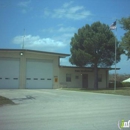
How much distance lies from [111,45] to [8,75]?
52.8 feet

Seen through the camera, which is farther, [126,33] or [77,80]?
[77,80]

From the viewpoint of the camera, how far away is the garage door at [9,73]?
119ft

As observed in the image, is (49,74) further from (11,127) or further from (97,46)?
(11,127)

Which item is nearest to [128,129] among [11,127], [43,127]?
[43,127]

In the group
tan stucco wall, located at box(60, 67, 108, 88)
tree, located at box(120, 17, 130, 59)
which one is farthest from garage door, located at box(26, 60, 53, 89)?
tree, located at box(120, 17, 130, 59)

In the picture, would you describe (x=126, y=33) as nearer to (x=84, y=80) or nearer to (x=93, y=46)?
(x=93, y=46)

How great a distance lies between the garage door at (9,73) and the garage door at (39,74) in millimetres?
1729

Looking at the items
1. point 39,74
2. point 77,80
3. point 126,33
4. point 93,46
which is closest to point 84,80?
point 77,80

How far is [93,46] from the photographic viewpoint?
3803cm

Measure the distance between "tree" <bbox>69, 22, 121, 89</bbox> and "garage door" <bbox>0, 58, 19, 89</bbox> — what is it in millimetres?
9024

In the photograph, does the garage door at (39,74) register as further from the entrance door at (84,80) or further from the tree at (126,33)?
the tree at (126,33)

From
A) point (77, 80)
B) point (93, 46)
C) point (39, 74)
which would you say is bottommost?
point (77, 80)

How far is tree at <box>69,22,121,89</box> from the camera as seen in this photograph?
38.0 m

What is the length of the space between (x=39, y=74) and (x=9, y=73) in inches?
187
